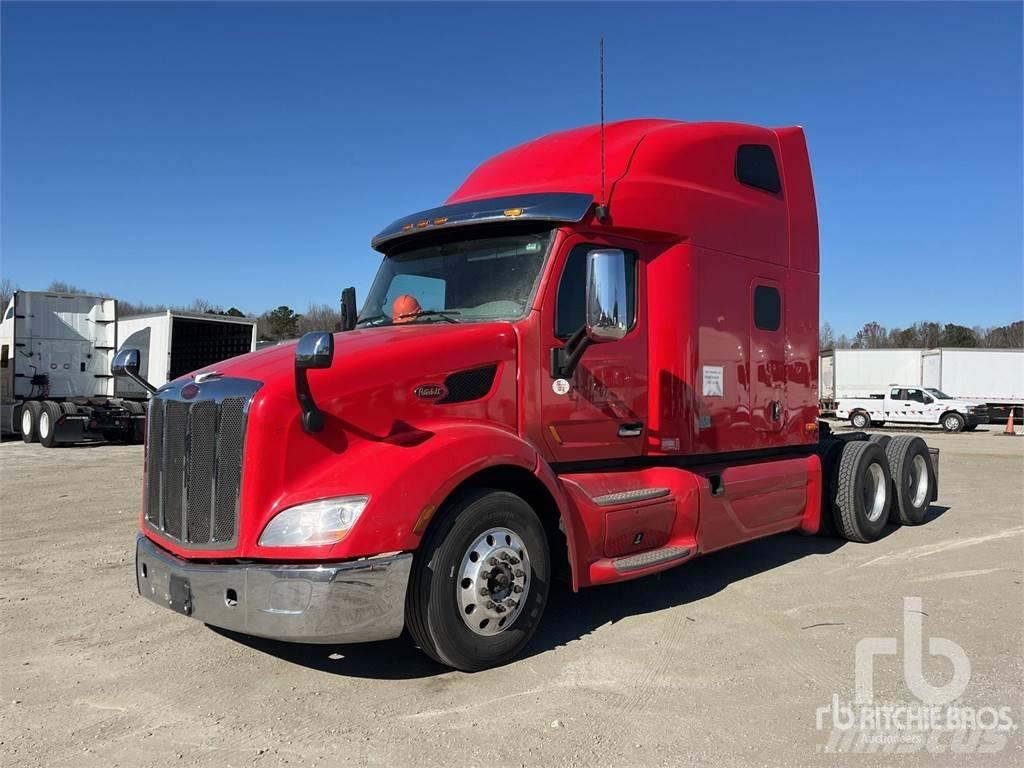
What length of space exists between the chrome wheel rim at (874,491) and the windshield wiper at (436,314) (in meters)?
→ 5.25

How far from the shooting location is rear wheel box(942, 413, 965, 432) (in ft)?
95.2

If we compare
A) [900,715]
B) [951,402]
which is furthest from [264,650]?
[951,402]

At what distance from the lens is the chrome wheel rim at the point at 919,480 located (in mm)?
9125

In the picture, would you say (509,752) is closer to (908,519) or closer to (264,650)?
(264,650)

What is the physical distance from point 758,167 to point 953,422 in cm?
2674

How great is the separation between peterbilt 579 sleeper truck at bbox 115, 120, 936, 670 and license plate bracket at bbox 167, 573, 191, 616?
1 cm

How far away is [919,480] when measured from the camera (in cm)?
923

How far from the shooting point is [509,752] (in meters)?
3.43

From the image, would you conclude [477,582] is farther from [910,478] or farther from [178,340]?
[178,340]

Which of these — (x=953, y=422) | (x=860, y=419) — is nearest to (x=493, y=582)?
(x=953, y=422)

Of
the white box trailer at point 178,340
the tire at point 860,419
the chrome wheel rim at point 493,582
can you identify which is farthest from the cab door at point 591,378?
the tire at point 860,419

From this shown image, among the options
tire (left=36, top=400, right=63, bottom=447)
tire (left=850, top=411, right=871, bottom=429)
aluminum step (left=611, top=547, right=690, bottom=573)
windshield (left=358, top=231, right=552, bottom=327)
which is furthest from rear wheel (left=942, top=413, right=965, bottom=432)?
windshield (left=358, top=231, right=552, bottom=327)

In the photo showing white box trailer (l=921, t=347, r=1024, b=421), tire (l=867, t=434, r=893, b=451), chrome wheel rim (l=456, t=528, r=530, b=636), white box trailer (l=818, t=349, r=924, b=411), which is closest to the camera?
chrome wheel rim (l=456, t=528, r=530, b=636)

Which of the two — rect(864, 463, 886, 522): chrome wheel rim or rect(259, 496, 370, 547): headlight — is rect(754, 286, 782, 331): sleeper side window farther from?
rect(259, 496, 370, 547): headlight
